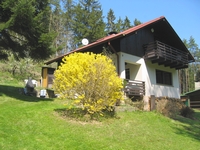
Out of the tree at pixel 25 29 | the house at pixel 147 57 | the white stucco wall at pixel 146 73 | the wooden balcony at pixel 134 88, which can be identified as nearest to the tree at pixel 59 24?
the house at pixel 147 57

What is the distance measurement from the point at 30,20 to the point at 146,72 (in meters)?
9.26

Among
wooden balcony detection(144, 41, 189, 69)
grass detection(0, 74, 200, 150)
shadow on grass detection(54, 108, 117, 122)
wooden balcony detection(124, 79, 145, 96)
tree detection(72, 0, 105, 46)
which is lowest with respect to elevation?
grass detection(0, 74, 200, 150)

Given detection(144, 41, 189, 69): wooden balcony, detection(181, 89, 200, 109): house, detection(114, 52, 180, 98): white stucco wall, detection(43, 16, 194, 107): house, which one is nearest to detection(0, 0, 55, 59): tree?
detection(43, 16, 194, 107): house

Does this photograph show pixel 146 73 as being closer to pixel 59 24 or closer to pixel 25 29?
pixel 25 29

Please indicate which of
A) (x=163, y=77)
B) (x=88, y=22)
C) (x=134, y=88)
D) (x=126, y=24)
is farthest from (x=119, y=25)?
(x=134, y=88)

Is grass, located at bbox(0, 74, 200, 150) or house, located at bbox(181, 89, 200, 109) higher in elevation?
house, located at bbox(181, 89, 200, 109)

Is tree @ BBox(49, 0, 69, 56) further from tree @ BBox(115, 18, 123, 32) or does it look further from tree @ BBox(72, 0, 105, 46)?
tree @ BBox(115, 18, 123, 32)

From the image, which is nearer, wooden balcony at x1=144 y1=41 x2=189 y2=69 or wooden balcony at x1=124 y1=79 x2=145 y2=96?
wooden balcony at x1=124 y1=79 x2=145 y2=96

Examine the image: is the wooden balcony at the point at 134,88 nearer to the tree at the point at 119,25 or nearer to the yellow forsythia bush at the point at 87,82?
the yellow forsythia bush at the point at 87,82

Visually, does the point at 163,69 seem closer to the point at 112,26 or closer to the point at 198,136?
the point at 198,136

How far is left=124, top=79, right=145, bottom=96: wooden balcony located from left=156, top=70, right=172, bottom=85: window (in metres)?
3.24

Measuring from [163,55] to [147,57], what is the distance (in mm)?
1207

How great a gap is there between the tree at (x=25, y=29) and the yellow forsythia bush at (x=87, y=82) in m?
4.08

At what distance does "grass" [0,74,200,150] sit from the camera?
594cm
